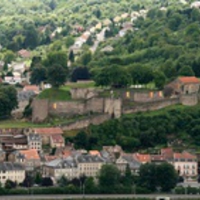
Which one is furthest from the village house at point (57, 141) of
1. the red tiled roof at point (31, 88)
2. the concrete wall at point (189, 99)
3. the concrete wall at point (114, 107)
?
the red tiled roof at point (31, 88)

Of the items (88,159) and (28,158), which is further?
(28,158)

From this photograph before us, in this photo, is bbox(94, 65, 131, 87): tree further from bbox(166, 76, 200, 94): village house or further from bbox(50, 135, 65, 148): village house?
bbox(50, 135, 65, 148): village house

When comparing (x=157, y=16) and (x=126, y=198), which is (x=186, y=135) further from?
(x=157, y=16)

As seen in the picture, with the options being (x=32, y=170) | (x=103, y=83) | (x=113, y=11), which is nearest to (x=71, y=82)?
(x=103, y=83)

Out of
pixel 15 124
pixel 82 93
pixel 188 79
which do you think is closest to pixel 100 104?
pixel 82 93

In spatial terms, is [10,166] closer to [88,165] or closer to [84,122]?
[88,165]

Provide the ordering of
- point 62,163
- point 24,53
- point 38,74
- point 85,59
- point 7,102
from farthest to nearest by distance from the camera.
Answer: point 24,53 → point 85,59 → point 38,74 → point 7,102 → point 62,163

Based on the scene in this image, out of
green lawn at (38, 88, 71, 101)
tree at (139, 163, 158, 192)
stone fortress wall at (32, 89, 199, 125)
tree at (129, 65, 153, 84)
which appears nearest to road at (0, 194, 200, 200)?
tree at (139, 163, 158, 192)

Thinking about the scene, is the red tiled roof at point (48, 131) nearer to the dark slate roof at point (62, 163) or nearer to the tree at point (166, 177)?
the dark slate roof at point (62, 163)
